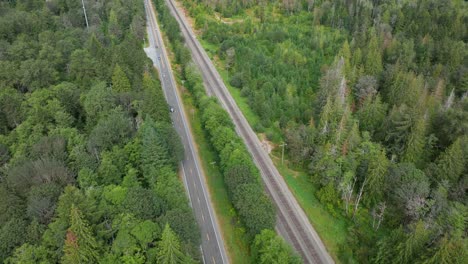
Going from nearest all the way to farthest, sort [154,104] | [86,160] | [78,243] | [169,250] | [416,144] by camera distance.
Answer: [169,250] → [78,243] → [86,160] → [416,144] → [154,104]

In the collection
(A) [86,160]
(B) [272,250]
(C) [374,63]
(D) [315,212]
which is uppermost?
(C) [374,63]

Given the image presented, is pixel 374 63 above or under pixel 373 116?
above

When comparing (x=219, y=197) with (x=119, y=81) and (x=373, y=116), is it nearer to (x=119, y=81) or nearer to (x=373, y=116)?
(x=119, y=81)

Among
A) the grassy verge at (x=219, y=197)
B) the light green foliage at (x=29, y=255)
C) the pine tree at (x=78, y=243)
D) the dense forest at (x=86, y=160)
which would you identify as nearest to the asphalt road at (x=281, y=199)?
the grassy verge at (x=219, y=197)

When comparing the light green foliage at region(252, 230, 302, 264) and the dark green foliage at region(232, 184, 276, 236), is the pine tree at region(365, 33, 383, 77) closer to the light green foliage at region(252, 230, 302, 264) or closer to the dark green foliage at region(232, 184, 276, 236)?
the dark green foliage at region(232, 184, 276, 236)

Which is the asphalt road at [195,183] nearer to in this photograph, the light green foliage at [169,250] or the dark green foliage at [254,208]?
the dark green foliage at [254,208]

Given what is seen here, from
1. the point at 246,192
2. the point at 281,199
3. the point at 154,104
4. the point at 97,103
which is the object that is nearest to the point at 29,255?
the point at 246,192

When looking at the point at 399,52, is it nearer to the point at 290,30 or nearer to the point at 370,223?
the point at 290,30

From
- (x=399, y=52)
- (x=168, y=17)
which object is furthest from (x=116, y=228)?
(x=168, y=17)
